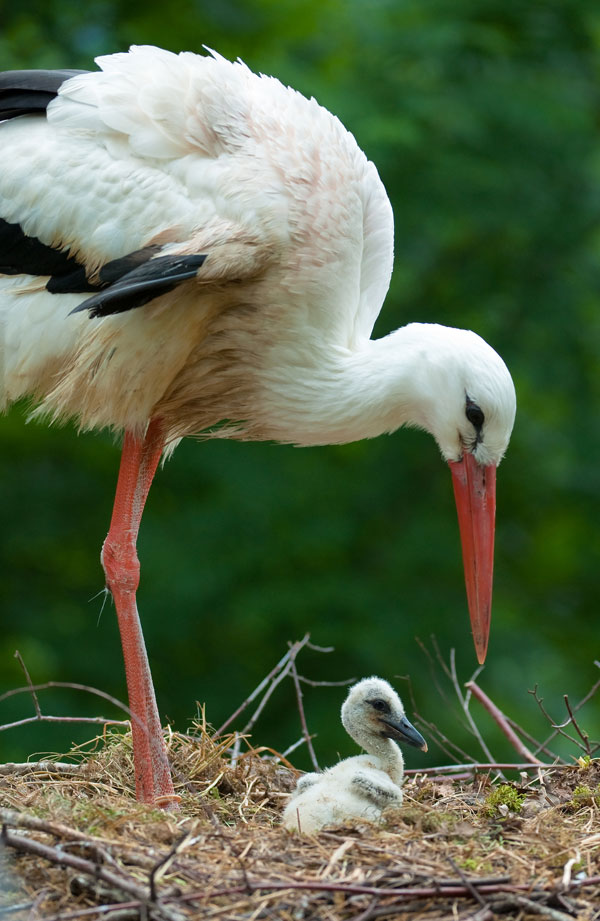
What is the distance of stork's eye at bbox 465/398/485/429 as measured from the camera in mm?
4684

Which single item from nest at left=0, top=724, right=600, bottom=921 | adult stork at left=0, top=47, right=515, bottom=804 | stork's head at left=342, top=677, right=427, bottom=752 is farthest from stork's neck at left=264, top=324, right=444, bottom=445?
nest at left=0, top=724, right=600, bottom=921

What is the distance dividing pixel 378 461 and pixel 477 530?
5677mm

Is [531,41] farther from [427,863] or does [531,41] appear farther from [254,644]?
[427,863]

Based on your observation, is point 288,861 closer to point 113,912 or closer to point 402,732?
point 113,912

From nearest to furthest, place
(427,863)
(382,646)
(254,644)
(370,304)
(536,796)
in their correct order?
(427,863), (536,796), (370,304), (382,646), (254,644)

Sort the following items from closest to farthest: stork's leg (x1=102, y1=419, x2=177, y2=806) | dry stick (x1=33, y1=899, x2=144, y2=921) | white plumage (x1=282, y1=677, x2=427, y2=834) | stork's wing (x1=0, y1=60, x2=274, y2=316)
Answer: dry stick (x1=33, y1=899, x2=144, y2=921) → white plumage (x1=282, y1=677, x2=427, y2=834) → stork's wing (x1=0, y1=60, x2=274, y2=316) → stork's leg (x1=102, y1=419, x2=177, y2=806)

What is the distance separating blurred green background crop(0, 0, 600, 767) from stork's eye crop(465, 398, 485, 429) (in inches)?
190

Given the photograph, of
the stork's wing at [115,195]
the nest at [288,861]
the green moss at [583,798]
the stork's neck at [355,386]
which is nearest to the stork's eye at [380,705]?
the nest at [288,861]

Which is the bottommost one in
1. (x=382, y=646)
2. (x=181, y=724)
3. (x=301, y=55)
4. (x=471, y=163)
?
(x=181, y=724)

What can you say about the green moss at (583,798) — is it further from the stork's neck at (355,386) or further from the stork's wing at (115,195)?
the stork's wing at (115,195)

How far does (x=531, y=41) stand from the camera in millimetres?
10391

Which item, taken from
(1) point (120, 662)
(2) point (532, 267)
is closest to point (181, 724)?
(1) point (120, 662)

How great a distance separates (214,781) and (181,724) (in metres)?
4.87

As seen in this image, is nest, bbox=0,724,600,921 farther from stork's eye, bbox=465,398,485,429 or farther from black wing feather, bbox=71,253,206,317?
black wing feather, bbox=71,253,206,317
